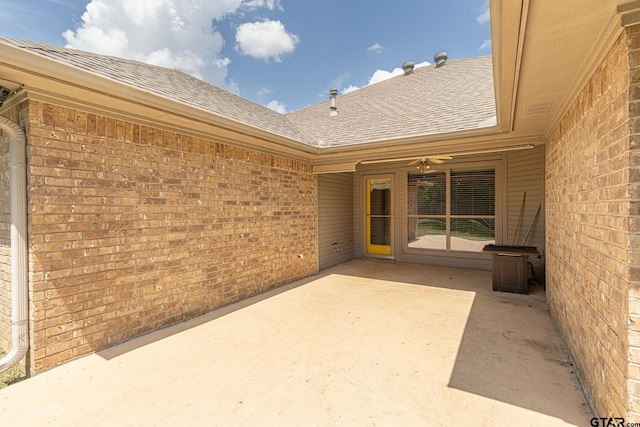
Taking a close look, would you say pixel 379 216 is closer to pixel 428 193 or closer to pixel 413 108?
pixel 428 193

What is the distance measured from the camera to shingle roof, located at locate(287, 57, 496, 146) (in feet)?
15.8

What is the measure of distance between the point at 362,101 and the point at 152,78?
5582 millimetres

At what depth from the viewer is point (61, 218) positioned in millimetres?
2617

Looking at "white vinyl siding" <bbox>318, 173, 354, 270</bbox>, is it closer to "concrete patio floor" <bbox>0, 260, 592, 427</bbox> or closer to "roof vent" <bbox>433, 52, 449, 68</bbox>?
"concrete patio floor" <bbox>0, 260, 592, 427</bbox>

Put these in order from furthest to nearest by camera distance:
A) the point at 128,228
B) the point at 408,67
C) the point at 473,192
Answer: the point at 408,67
the point at 473,192
the point at 128,228

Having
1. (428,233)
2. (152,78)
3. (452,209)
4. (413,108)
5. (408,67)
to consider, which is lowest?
(428,233)

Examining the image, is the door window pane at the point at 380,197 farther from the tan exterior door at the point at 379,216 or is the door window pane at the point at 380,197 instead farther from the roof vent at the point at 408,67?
the roof vent at the point at 408,67

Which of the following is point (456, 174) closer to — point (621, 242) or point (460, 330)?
point (460, 330)

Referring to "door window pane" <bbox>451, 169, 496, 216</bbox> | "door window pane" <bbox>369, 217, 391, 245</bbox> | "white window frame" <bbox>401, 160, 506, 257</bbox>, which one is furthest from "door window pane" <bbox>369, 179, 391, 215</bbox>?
"door window pane" <bbox>451, 169, 496, 216</bbox>

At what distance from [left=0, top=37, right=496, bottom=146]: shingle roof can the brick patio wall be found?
2.06ft

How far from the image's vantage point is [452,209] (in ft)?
22.6

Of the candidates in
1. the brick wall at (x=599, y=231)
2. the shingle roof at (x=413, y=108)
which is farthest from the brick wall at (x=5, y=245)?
the brick wall at (x=599, y=231)

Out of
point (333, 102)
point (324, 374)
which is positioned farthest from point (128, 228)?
point (333, 102)

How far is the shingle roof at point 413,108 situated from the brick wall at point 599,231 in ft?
5.94
